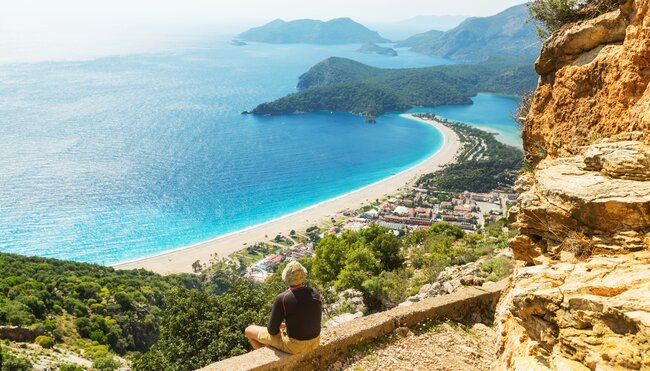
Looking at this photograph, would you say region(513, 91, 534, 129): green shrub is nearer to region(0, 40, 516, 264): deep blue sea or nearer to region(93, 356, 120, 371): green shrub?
region(93, 356, 120, 371): green shrub

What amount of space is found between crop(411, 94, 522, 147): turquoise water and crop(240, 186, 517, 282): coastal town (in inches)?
1535

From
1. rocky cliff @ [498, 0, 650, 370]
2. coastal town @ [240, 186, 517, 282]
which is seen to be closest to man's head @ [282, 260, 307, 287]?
rocky cliff @ [498, 0, 650, 370]

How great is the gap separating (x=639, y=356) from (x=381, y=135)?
98892 millimetres

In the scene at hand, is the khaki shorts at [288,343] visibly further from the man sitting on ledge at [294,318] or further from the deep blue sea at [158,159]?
the deep blue sea at [158,159]

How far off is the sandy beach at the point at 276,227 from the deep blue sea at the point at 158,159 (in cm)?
262

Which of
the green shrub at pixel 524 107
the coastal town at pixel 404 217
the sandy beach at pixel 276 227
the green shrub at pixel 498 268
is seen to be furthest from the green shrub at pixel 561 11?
the sandy beach at pixel 276 227

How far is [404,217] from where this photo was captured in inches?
2180

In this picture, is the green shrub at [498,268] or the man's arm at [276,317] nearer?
the man's arm at [276,317]

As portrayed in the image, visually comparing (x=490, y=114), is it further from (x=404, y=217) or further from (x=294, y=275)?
(x=294, y=275)

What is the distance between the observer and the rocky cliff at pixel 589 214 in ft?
11.0

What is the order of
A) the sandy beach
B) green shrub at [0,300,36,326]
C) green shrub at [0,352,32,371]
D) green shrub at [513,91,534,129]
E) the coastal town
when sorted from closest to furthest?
green shrub at [513,91,534,129], green shrub at [0,352,32,371], green shrub at [0,300,36,326], the sandy beach, the coastal town

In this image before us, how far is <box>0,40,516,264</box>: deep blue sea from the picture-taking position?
51906 millimetres

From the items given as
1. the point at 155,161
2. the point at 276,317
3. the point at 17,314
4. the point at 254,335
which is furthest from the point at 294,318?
the point at 155,161

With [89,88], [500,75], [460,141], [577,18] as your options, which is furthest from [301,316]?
[500,75]
